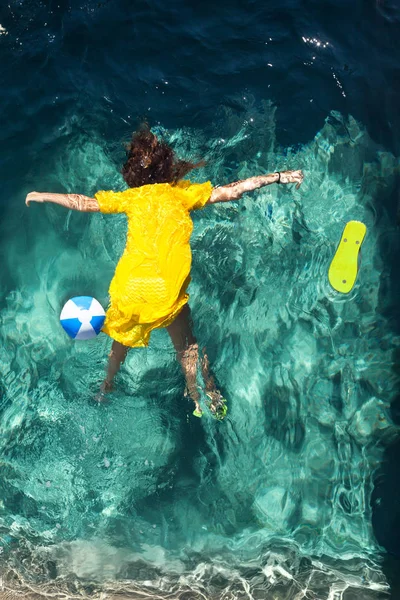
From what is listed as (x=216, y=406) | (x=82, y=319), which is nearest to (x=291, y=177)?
(x=82, y=319)

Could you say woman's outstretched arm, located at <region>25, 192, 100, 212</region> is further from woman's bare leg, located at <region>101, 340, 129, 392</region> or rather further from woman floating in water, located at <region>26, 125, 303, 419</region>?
woman's bare leg, located at <region>101, 340, 129, 392</region>

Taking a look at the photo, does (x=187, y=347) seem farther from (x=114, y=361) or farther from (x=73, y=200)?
(x=73, y=200)

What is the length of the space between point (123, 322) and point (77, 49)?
3.97 metres

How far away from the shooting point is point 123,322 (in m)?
4.81

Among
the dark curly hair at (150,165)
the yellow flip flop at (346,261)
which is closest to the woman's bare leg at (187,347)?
the dark curly hair at (150,165)

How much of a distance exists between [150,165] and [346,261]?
262 cm

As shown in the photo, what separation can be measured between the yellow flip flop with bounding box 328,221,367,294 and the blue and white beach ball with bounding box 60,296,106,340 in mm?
2517

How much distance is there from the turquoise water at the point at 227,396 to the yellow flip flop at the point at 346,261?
3.6 inches

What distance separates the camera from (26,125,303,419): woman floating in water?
4.59 meters

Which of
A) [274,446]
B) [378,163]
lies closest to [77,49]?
[378,163]

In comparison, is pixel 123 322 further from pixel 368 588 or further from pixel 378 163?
pixel 378 163

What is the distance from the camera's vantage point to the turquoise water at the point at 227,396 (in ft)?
18.2

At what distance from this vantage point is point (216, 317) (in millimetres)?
6461

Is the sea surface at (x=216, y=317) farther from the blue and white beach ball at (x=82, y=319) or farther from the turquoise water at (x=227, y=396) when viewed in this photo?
the blue and white beach ball at (x=82, y=319)
